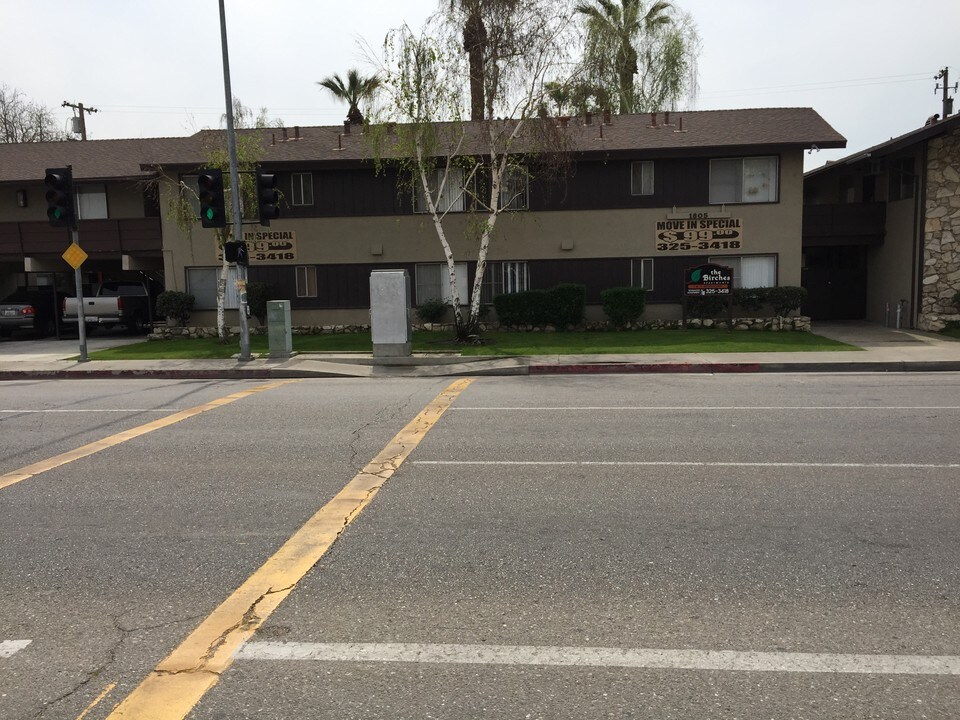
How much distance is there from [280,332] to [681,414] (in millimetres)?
10680

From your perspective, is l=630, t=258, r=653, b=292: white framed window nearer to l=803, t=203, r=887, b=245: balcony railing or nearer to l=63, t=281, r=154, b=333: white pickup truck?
l=803, t=203, r=887, b=245: balcony railing

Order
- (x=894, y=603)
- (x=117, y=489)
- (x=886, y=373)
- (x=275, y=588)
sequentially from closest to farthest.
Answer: (x=894, y=603) → (x=275, y=588) → (x=117, y=489) → (x=886, y=373)

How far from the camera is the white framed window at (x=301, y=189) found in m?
23.5

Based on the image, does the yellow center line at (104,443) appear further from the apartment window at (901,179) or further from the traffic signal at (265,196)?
the apartment window at (901,179)

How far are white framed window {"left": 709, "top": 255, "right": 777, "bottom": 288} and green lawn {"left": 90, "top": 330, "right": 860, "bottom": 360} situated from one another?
2.17 meters

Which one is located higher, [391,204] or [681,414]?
[391,204]

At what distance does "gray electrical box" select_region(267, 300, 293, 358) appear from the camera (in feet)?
57.7

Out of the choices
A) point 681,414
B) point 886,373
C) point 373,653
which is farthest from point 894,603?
point 886,373

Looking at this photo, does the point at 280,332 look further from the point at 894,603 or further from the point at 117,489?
the point at 894,603

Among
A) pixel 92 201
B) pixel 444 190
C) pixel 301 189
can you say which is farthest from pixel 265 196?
pixel 92 201

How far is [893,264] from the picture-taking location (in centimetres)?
Result: 2333

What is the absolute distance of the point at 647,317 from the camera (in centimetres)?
2283

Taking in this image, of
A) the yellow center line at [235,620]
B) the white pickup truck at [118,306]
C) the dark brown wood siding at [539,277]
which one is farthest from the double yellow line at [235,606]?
the white pickup truck at [118,306]

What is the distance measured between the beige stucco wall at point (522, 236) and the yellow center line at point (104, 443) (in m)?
11.6
